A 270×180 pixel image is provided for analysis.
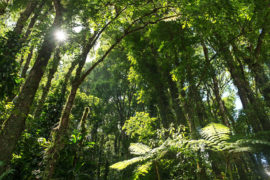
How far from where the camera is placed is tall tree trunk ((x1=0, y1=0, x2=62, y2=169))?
409 cm

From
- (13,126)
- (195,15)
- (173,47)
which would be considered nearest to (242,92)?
(173,47)

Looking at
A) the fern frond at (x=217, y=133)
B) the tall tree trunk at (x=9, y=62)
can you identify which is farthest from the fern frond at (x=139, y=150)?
the tall tree trunk at (x=9, y=62)

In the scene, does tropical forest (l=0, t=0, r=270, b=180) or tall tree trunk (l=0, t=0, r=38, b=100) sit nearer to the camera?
tropical forest (l=0, t=0, r=270, b=180)

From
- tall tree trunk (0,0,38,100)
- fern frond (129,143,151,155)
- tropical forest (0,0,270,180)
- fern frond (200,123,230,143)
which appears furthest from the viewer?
tall tree trunk (0,0,38,100)

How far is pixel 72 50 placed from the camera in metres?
5.64

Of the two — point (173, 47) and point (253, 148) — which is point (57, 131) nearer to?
point (253, 148)

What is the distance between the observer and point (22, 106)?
461 centimetres

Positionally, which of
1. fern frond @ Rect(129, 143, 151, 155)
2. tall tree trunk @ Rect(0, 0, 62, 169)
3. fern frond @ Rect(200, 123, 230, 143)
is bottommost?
fern frond @ Rect(129, 143, 151, 155)

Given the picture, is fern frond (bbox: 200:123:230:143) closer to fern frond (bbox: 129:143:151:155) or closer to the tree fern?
the tree fern

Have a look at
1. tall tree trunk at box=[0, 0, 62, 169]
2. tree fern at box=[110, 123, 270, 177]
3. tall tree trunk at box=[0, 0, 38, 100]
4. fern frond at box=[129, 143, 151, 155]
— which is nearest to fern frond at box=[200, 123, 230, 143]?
tree fern at box=[110, 123, 270, 177]

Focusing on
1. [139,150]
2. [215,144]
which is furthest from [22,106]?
[215,144]

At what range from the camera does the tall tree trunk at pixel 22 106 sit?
4.09m

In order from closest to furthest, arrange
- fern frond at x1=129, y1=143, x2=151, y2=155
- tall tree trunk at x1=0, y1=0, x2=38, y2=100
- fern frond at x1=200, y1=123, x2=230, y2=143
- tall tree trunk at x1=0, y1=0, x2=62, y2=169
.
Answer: fern frond at x1=200, y1=123, x2=230, y2=143, fern frond at x1=129, y1=143, x2=151, y2=155, tall tree trunk at x1=0, y1=0, x2=62, y2=169, tall tree trunk at x1=0, y1=0, x2=38, y2=100

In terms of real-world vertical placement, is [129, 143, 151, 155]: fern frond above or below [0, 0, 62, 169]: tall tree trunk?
below
